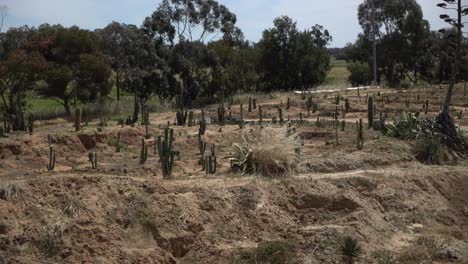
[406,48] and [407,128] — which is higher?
[406,48]

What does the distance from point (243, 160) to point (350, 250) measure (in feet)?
12.4

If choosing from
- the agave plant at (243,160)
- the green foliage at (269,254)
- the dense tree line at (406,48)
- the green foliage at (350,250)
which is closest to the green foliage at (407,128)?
the agave plant at (243,160)

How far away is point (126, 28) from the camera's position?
33.8 m

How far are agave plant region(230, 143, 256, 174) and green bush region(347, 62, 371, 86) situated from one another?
39517 millimetres

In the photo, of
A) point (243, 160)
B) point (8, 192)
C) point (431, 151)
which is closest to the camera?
point (8, 192)

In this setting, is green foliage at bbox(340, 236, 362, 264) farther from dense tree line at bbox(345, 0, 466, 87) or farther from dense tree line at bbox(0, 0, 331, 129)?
dense tree line at bbox(345, 0, 466, 87)

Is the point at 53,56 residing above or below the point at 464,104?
above

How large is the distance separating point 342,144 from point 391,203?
3749 mm

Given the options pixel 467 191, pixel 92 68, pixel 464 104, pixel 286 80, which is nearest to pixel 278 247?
pixel 467 191

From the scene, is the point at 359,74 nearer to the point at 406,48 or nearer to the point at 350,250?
the point at 406,48

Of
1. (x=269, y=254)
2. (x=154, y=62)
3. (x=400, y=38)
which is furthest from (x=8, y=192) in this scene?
(x=400, y=38)

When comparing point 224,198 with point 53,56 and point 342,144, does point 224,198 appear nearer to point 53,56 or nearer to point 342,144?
point 342,144

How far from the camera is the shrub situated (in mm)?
15844

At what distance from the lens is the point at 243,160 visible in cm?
1362
